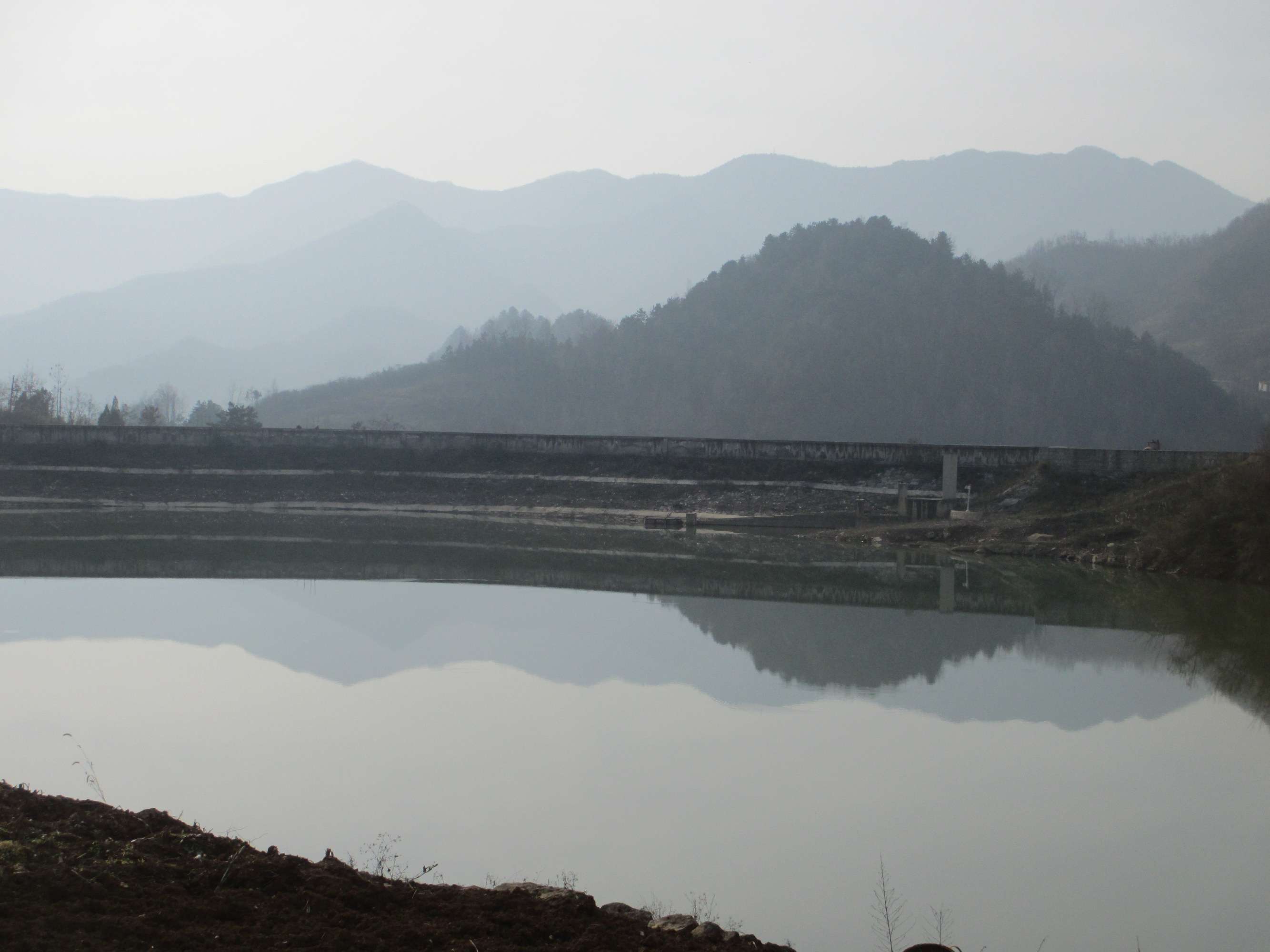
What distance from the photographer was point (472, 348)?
116812 millimetres

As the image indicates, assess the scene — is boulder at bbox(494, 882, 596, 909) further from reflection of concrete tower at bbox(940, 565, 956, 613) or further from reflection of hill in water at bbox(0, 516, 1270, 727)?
reflection of concrete tower at bbox(940, 565, 956, 613)

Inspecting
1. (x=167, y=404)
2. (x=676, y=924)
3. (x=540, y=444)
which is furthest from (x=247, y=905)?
(x=167, y=404)

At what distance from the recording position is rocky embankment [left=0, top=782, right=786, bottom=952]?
221 inches

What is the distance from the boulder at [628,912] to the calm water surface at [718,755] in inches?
19.6

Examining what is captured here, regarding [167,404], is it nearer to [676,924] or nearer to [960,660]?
[960,660]

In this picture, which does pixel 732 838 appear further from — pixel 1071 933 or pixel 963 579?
pixel 963 579

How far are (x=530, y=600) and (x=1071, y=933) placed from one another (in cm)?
1396

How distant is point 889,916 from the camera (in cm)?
708

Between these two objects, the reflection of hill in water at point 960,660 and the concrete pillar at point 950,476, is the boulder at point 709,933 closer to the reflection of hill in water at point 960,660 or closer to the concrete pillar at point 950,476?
the reflection of hill in water at point 960,660

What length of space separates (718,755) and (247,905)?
16.7 feet

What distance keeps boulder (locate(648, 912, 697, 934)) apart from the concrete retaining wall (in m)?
35.0

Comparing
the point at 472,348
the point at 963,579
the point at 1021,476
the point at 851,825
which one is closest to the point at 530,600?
the point at 963,579

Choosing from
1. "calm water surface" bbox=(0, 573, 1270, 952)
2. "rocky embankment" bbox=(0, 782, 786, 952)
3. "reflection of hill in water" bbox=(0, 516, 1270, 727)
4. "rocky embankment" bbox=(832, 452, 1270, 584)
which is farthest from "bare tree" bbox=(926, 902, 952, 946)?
"rocky embankment" bbox=(832, 452, 1270, 584)

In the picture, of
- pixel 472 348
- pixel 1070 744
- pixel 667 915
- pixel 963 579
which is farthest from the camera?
pixel 472 348
